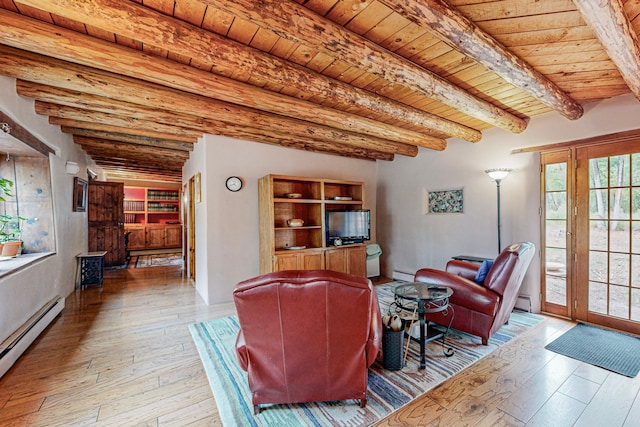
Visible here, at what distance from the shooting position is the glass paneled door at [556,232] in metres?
3.32

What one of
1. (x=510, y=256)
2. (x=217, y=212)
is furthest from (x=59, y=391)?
(x=510, y=256)

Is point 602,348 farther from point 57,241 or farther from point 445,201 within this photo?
point 57,241

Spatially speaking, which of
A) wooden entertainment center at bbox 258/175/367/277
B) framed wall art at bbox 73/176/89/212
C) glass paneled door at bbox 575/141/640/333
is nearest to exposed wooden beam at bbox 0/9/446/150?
wooden entertainment center at bbox 258/175/367/277

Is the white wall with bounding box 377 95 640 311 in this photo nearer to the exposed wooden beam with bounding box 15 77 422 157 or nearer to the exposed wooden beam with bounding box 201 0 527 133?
the exposed wooden beam with bounding box 201 0 527 133

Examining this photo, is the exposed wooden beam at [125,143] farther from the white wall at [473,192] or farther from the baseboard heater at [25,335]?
the white wall at [473,192]

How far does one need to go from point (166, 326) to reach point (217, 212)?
1545mm

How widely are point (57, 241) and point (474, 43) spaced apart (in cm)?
503

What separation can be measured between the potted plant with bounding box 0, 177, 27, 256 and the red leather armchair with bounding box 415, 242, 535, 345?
4.47 m

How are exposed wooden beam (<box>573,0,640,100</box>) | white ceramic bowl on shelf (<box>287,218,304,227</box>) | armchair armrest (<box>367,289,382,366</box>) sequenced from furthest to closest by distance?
white ceramic bowl on shelf (<box>287,218,304,227</box>)
armchair armrest (<box>367,289,382,366</box>)
exposed wooden beam (<box>573,0,640,100</box>)

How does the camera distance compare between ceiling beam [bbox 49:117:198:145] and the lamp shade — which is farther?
the lamp shade

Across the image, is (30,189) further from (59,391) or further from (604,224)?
(604,224)

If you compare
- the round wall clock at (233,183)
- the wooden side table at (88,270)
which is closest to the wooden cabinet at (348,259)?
the round wall clock at (233,183)

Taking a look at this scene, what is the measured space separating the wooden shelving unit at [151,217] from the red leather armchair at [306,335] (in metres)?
8.98

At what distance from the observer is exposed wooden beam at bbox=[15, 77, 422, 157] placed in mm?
2312
